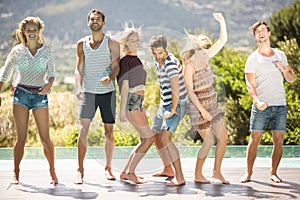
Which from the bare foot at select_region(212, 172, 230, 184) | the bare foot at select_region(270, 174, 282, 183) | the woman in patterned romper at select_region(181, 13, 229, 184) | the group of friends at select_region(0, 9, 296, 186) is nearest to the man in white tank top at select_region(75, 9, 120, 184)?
the group of friends at select_region(0, 9, 296, 186)

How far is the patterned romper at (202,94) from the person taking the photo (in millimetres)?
4281

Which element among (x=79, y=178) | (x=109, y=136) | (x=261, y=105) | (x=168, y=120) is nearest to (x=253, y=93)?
(x=261, y=105)

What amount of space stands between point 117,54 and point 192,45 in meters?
0.49

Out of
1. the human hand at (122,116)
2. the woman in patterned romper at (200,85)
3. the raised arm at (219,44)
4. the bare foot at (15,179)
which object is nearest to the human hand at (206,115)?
the woman in patterned romper at (200,85)

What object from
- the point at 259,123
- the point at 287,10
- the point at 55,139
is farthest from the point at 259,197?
the point at 287,10

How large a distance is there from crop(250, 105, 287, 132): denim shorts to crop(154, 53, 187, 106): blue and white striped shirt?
65cm

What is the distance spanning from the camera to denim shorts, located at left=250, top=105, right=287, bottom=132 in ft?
15.3

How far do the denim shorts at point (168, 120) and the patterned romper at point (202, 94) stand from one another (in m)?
0.05

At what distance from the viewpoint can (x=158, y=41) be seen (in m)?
4.11

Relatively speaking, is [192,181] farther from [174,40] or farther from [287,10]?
[287,10]

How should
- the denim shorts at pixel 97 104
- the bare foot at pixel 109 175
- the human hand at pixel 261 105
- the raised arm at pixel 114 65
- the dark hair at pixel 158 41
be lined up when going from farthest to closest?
the bare foot at pixel 109 175, the human hand at pixel 261 105, the denim shorts at pixel 97 104, the raised arm at pixel 114 65, the dark hair at pixel 158 41

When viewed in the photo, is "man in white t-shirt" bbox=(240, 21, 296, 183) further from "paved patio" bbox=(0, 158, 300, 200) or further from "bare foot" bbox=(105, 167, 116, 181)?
"bare foot" bbox=(105, 167, 116, 181)

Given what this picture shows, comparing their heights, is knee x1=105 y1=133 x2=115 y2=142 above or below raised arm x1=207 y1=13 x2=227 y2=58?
below

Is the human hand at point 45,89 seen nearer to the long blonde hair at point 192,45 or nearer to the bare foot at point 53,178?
the bare foot at point 53,178
